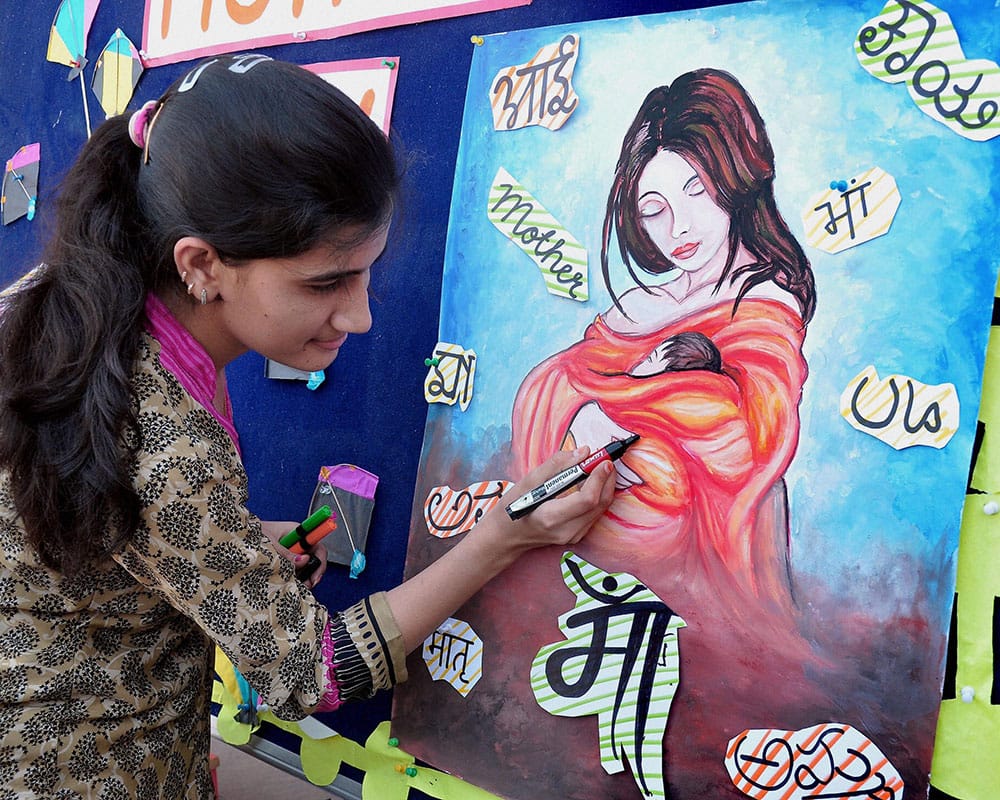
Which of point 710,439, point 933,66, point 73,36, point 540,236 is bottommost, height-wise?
point 710,439

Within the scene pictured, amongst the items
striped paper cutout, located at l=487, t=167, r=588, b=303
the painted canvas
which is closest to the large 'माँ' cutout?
the painted canvas

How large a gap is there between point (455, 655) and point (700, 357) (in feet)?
1.17

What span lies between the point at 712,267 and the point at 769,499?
0.61 feet

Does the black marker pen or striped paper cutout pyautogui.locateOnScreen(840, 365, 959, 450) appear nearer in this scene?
striped paper cutout pyautogui.locateOnScreen(840, 365, 959, 450)

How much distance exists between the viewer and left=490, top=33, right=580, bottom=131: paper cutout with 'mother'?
2.63 feet

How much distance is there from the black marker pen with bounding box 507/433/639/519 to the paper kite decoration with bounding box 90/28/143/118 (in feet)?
3.08

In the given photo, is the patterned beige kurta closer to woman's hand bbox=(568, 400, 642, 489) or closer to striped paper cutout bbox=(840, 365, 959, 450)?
woman's hand bbox=(568, 400, 642, 489)

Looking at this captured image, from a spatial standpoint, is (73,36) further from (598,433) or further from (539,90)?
(598,433)

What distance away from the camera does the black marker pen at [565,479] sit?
736 mm

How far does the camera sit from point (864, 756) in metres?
0.63

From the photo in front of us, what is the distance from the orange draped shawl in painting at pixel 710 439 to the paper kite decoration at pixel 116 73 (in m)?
0.89

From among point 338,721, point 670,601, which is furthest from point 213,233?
point 338,721

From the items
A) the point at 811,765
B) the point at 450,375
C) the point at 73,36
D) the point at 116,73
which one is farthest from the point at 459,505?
the point at 73,36

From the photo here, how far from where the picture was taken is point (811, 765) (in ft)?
2.13
